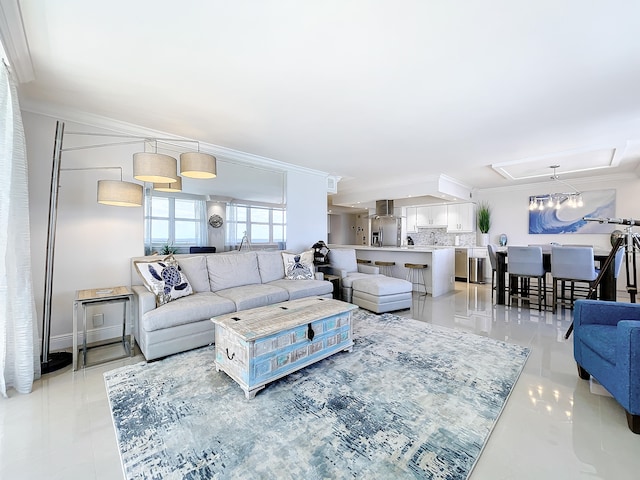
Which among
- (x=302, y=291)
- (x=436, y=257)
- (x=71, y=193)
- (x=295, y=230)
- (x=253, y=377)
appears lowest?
(x=253, y=377)

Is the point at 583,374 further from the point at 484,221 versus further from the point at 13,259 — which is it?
the point at 484,221

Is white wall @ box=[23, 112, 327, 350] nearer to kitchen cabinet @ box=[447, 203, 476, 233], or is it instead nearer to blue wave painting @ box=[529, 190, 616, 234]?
kitchen cabinet @ box=[447, 203, 476, 233]

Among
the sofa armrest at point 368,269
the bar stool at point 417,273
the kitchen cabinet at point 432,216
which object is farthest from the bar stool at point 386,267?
the kitchen cabinet at point 432,216

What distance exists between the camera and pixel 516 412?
1851 mm

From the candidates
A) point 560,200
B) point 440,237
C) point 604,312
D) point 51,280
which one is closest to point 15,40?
point 51,280

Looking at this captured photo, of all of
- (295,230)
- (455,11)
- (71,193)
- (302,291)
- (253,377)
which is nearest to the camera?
(455,11)

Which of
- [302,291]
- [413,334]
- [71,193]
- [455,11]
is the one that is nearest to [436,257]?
[413,334]

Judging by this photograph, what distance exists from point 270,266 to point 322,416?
2.61 meters

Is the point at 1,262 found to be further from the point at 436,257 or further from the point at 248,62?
the point at 436,257

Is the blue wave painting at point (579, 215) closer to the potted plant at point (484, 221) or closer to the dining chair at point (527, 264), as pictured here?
the potted plant at point (484, 221)

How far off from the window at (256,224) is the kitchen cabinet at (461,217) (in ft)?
16.0

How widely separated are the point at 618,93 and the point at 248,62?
3.28m

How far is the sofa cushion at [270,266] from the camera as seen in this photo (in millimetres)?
4078

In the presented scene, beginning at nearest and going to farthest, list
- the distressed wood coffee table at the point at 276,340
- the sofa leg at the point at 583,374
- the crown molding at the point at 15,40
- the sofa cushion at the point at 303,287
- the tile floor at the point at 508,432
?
the tile floor at the point at 508,432
the crown molding at the point at 15,40
the distressed wood coffee table at the point at 276,340
the sofa leg at the point at 583,374
the sofa cushion at the point at 303,287
